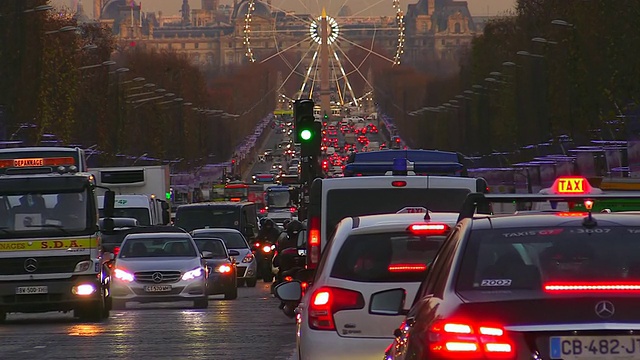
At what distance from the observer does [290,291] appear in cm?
1200

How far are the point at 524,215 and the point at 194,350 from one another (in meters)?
10.8

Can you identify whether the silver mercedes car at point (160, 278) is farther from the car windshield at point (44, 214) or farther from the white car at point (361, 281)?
the white car at point (361, 281)

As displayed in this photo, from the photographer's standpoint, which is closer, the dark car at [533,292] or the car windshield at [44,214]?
the dark car at [533,292]

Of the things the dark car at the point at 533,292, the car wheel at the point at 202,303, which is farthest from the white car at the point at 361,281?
the car wheel at the point at 202,303

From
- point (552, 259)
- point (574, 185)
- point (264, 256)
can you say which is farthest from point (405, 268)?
point (264, 256)

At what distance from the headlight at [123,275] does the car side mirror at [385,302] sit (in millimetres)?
19398

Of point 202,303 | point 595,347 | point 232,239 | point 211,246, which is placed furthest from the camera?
point 232,239

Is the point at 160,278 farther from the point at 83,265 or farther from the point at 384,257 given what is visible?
the point at 384,257

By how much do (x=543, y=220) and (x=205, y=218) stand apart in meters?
44.4

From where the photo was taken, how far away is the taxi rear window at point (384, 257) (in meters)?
11.1

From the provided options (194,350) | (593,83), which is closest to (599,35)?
(593,83)

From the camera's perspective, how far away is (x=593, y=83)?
234ft

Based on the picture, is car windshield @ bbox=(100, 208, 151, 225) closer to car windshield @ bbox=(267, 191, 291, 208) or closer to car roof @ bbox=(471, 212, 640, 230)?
car roof @ bbox=(471, 212, 640, 230)

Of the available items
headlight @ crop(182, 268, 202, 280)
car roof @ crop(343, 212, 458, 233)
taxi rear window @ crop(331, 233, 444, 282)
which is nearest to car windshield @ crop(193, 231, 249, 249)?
headlight @ crop(182, 268, 202, 280)
